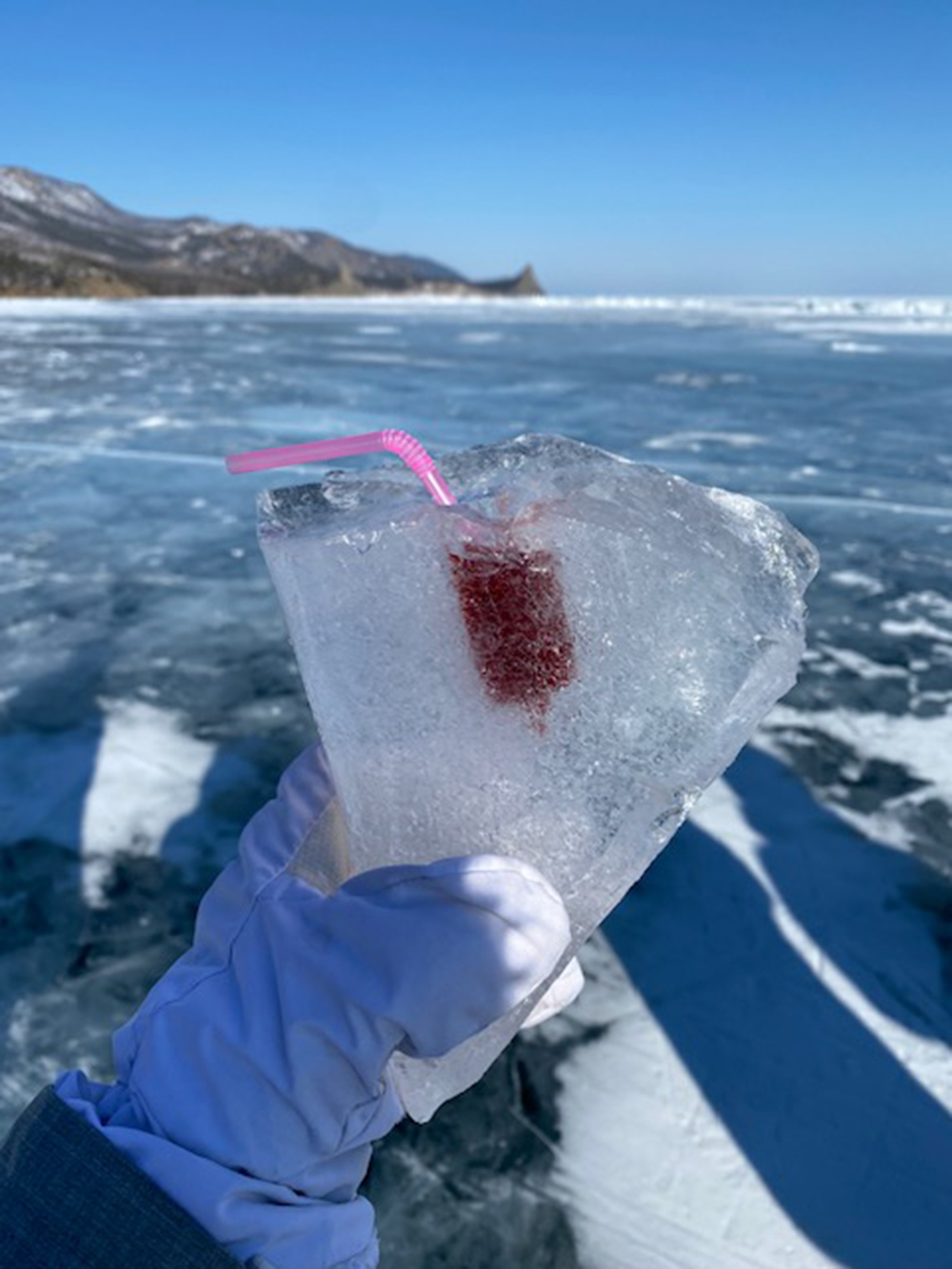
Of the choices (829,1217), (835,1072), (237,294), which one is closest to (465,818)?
(829,1217)

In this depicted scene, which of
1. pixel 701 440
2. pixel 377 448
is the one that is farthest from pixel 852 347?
pixel 377 448

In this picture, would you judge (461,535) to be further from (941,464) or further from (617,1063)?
(941,464)

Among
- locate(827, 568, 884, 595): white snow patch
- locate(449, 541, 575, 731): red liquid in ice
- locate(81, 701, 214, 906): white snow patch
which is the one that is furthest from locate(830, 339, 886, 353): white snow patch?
locate(449, 541, 575, 731): red liquid in ice

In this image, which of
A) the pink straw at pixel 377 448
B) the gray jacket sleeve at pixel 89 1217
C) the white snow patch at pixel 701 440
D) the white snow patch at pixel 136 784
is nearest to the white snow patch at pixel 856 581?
the white snow patch at pixel 701 440

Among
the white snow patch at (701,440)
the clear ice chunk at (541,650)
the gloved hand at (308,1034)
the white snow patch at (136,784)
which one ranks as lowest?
the white snow patch at (701,440)

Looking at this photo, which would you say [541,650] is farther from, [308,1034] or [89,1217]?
[89,1217]

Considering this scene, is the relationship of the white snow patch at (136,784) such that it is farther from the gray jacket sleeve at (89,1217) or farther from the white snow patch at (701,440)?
the white snow patch at (701,440)
